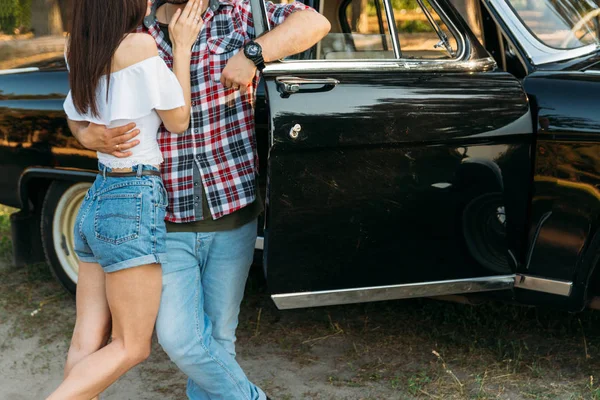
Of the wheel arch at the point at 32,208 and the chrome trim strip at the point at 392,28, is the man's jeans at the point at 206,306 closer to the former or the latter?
the chrome trim strip at the point at 392,28

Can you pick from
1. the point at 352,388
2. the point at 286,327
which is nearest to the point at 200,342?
the point at 352,388

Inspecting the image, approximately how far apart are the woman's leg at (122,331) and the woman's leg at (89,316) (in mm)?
86

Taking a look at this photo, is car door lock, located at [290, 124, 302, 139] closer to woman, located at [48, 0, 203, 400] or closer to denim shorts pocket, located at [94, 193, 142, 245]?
woman, located at [48, 0, 203, 400]

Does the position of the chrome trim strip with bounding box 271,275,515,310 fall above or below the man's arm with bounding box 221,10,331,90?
below

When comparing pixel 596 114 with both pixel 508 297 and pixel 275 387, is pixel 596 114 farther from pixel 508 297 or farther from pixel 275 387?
pixel 275 387

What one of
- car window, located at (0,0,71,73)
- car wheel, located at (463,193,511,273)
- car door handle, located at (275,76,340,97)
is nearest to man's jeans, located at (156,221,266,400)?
car door handle, located at (275,76,340,97)

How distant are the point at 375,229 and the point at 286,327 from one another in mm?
1322

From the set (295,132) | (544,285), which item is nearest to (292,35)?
(295,132)

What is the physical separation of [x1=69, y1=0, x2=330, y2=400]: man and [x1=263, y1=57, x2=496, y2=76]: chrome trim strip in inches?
7.8

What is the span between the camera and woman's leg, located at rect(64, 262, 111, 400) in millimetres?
2703

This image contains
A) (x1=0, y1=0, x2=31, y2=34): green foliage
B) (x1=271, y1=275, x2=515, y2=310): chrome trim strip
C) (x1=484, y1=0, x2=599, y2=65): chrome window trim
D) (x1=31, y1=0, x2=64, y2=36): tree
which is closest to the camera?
(x1=271, y1=275, x2=515, y2=310): chrome trim strip

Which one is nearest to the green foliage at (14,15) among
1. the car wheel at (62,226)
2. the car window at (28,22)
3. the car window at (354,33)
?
the car window at (28,22)

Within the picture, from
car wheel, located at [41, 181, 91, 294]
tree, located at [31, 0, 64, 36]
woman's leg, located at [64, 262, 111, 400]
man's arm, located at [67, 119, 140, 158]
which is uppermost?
man's arm, located at [67, 119, 140, 158]

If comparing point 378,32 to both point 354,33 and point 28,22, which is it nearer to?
point 354,33
